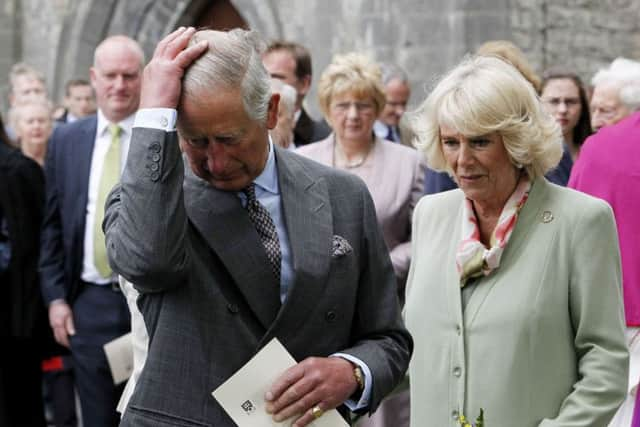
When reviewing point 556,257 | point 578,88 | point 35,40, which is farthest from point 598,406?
point 35,40

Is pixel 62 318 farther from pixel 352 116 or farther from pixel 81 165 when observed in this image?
pixel 352 116

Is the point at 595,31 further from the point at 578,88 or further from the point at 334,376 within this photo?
the point at 334,376

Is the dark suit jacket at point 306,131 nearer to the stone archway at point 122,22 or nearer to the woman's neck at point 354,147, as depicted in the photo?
the woman's neck at point 354,147

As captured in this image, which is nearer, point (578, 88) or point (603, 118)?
point (603, 118)

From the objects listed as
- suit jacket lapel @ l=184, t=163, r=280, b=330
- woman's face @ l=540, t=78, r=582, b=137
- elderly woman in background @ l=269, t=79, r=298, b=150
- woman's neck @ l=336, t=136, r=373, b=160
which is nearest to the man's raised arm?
suit jacket lapel @ l=184, t=163, r=280, b=330

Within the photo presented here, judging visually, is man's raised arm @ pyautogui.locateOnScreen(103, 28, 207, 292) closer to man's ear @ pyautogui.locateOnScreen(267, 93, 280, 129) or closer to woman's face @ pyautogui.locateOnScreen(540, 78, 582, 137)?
man's ear @ pyautogui.locateOnScreen(267, 93, 280, 129)

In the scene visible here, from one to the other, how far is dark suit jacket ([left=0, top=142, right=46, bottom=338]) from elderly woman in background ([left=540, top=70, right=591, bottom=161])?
2.87 metres

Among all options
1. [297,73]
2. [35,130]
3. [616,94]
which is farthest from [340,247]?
[35,130]

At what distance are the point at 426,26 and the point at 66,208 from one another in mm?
6331

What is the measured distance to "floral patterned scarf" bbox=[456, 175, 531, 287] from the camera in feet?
12.8

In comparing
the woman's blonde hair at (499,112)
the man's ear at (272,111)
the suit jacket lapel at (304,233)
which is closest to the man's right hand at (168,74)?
the man's ear at (272,111)

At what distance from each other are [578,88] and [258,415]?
193 inches

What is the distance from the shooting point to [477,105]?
3.87 metres

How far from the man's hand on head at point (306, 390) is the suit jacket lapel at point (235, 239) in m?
0.15
